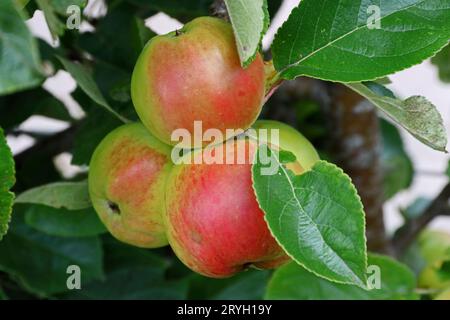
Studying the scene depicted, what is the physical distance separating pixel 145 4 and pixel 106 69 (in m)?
0.09

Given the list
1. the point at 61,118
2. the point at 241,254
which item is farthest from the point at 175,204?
the point at 61,118

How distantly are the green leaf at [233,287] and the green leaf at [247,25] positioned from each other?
528 millimetres

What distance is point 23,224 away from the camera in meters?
0.87

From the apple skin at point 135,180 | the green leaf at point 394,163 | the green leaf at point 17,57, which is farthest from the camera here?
the green leaf at point 394,163

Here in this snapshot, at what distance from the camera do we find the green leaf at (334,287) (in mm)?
770

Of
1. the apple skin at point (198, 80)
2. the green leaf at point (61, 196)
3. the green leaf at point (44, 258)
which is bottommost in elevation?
the green leaf at point (44, 258)

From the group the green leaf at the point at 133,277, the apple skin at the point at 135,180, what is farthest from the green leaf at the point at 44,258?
the apple skin at the point at 135,180

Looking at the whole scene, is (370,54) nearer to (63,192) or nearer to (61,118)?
(63,192)

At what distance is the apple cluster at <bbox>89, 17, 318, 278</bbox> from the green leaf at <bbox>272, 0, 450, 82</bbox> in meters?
0.03

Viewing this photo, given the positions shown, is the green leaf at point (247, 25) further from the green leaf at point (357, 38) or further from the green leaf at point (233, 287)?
the green leaf at point (233, 287)

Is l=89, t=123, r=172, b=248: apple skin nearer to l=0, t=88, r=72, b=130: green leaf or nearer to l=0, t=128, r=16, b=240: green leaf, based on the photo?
l=0, t=128, r=16, b=240: green leaf

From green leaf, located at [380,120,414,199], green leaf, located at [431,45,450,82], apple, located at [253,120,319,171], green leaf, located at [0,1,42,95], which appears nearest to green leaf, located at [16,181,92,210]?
apple, located at [253,120,319,171]

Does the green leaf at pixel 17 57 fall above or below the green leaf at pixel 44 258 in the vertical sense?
above

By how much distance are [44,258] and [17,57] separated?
558 millimetres
